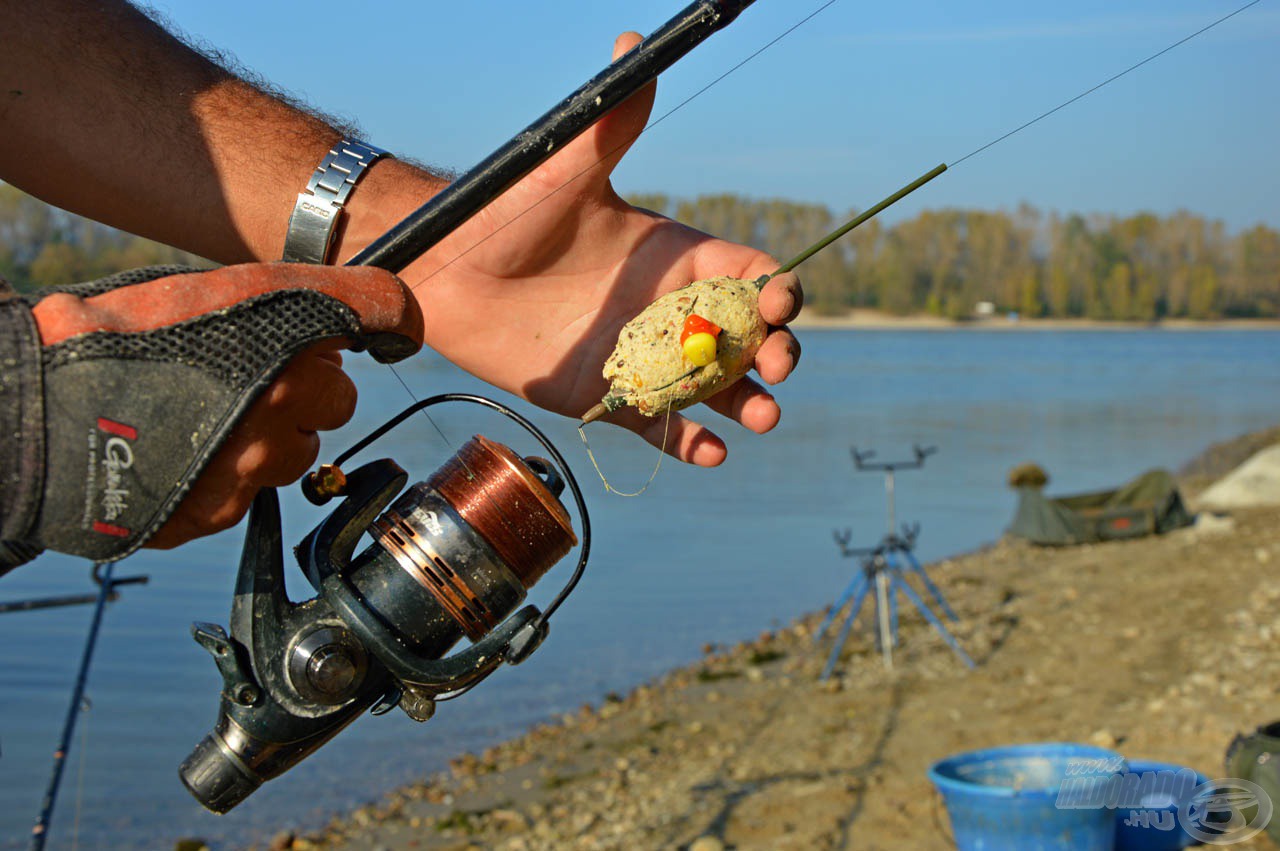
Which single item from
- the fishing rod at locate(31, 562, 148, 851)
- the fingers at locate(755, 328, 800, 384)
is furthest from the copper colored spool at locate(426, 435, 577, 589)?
the fishing rod at locate(31, 562, 148, 851)

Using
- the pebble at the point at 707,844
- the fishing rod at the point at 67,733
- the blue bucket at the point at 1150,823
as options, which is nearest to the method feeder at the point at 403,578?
the fishing rod at the point at 67,733

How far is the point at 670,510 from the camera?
59.7 ft

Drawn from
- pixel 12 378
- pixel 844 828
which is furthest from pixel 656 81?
pixel 844 828

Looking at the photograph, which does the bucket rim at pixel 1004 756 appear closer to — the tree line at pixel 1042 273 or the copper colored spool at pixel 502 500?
the copper colored spool at pixel 502 500

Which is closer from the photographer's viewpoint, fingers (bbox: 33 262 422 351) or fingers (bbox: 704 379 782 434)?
fingers (bbox: 33 262 422 351)

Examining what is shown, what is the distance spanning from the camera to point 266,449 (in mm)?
1588

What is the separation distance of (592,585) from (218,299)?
1210cm

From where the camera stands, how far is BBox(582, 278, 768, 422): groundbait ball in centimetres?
225

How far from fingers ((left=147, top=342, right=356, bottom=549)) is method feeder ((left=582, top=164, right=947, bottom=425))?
2.43 ft

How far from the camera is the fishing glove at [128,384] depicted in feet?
4.62

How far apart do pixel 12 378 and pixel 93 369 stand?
0.09 m

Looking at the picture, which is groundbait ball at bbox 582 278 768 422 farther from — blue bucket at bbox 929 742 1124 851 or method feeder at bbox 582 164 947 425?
blue bucket at bbox 929 742 1124 851

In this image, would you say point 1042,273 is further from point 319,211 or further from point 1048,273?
point 319,211

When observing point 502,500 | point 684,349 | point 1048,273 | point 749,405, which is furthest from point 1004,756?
point 1048,273
